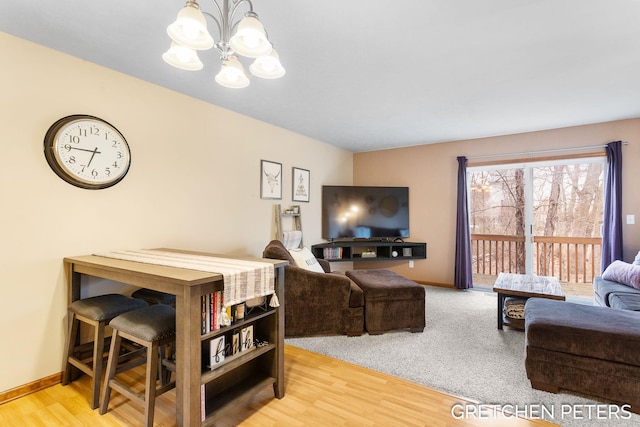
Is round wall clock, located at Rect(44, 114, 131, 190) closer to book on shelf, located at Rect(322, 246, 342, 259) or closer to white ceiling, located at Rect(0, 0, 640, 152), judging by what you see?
white ceiling, located at Rect(0, 0, 640, 152)

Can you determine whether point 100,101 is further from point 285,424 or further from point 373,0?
point 285,424

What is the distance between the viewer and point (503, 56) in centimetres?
212

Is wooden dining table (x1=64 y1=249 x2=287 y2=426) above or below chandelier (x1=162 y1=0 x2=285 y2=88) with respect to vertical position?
below

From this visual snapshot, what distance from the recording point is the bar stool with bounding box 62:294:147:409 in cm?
180

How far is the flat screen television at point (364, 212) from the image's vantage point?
473 cm

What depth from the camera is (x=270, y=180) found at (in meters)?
3.75

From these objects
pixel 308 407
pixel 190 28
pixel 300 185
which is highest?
pixel 190 28

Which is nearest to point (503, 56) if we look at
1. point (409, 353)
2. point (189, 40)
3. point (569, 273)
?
point (189, 40)

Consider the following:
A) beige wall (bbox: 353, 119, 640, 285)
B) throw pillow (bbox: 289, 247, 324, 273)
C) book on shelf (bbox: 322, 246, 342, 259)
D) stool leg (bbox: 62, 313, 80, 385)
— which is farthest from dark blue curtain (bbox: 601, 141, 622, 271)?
stool leg (bbox: 62, 313, 80, 385)

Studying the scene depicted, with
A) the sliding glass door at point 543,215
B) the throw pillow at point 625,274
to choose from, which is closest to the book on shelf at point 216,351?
the throw pillow at point 625,274

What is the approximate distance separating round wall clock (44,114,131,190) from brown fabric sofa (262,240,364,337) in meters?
1.39

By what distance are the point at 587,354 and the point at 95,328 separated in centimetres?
303

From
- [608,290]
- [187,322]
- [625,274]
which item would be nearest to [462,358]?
[608,290]

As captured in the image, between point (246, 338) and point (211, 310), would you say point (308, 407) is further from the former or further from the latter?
point (211, 310)
